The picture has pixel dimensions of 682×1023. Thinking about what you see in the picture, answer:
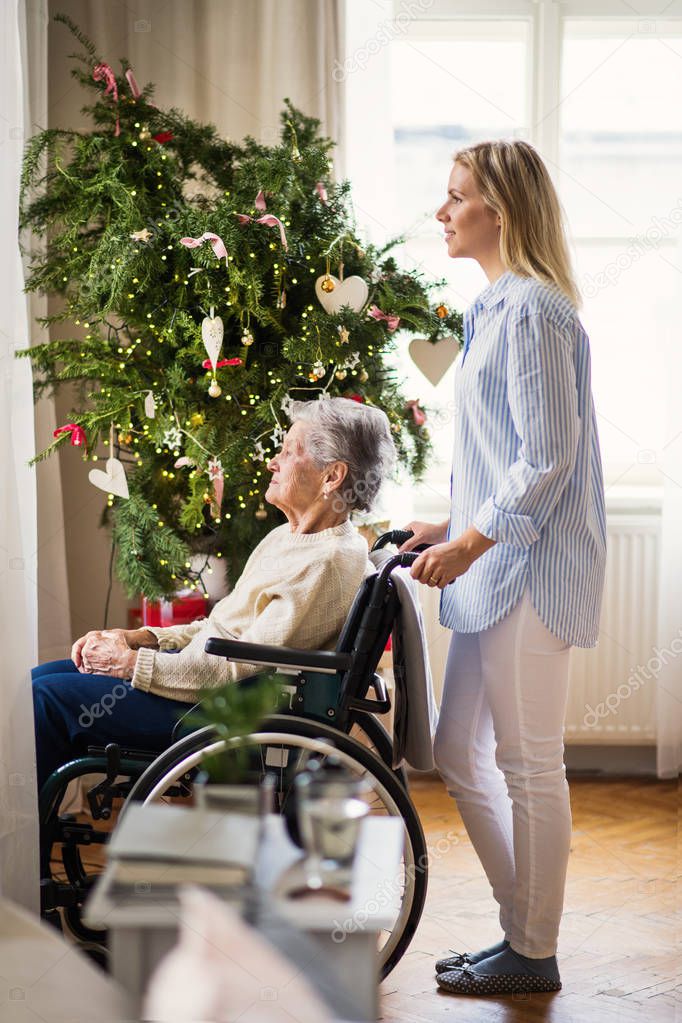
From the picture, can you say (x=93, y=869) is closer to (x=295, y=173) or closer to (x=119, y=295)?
(x=119, y=295)

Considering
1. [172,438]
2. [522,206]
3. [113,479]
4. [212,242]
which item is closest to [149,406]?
[172,438]

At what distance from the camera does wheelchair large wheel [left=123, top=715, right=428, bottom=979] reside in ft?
5.74

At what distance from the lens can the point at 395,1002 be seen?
203 centimetres

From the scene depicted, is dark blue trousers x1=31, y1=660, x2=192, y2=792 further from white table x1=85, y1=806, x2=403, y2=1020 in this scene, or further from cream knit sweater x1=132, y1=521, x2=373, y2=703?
white table x1=85, y1=806, x2=403, y2=1020

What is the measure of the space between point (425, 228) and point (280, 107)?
25.4 inches

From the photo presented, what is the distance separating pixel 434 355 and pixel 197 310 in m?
0.72

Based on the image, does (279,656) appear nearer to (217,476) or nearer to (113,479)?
(217,476)

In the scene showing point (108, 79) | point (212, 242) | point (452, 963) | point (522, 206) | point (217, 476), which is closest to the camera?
point (522, 206)

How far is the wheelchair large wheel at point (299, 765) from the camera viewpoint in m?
1.75

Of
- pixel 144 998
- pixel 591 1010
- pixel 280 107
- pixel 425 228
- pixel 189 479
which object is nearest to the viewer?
pixel 144 998

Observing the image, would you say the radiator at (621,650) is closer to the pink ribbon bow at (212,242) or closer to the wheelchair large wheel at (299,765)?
the pink ribbon bow at (212,242)

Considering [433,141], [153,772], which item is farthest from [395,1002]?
[433,141]

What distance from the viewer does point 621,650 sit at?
3490 mm

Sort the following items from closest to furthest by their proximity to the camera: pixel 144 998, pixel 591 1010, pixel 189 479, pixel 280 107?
pixel 144 998, pixel 591 1010, pixel 189 479, pixel 280 107
